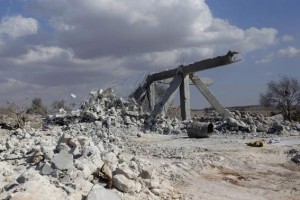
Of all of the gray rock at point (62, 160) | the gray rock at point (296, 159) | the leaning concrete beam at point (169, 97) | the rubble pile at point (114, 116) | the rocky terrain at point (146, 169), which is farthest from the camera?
the leaning concrete beam at point (169, 97)

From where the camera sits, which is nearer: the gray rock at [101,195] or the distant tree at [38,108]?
the gray rock at [101,195]

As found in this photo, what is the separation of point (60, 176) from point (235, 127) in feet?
41.3

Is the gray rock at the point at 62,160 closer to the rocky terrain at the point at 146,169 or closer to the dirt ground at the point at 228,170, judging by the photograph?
the rocky terrain at the point at 146,169

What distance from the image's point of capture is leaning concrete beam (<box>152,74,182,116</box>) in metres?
21.3

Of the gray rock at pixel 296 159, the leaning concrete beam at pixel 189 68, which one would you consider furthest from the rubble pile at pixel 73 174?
the leaning concrete beam at pixel 189 68

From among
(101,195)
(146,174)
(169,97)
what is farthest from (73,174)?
(169,97)

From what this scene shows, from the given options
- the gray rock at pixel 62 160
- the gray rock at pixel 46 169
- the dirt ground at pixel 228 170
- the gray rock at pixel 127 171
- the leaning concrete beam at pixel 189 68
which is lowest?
the dirt ground at pixel 228 170

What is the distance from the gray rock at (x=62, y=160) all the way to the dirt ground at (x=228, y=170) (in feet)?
6.55

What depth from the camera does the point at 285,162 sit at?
11508mm

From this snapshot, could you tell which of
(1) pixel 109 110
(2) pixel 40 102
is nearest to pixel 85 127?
(1) pixel 109 110

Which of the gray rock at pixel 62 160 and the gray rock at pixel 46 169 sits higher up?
→ the gray rock at pixel 62 160

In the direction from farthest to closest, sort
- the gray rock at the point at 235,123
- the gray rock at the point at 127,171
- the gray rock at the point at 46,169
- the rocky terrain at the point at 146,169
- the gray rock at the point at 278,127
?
the gray rock at the point at 235,123 → the gray rock at the point at 278,127 → the gray rock at the point at 127,171 → the gray rock at the point at 46,169 → the rocky terrain at the point at 146,169

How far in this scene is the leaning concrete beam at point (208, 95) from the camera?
22.0m

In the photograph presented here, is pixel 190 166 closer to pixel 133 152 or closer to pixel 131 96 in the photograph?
pixel 133 152
